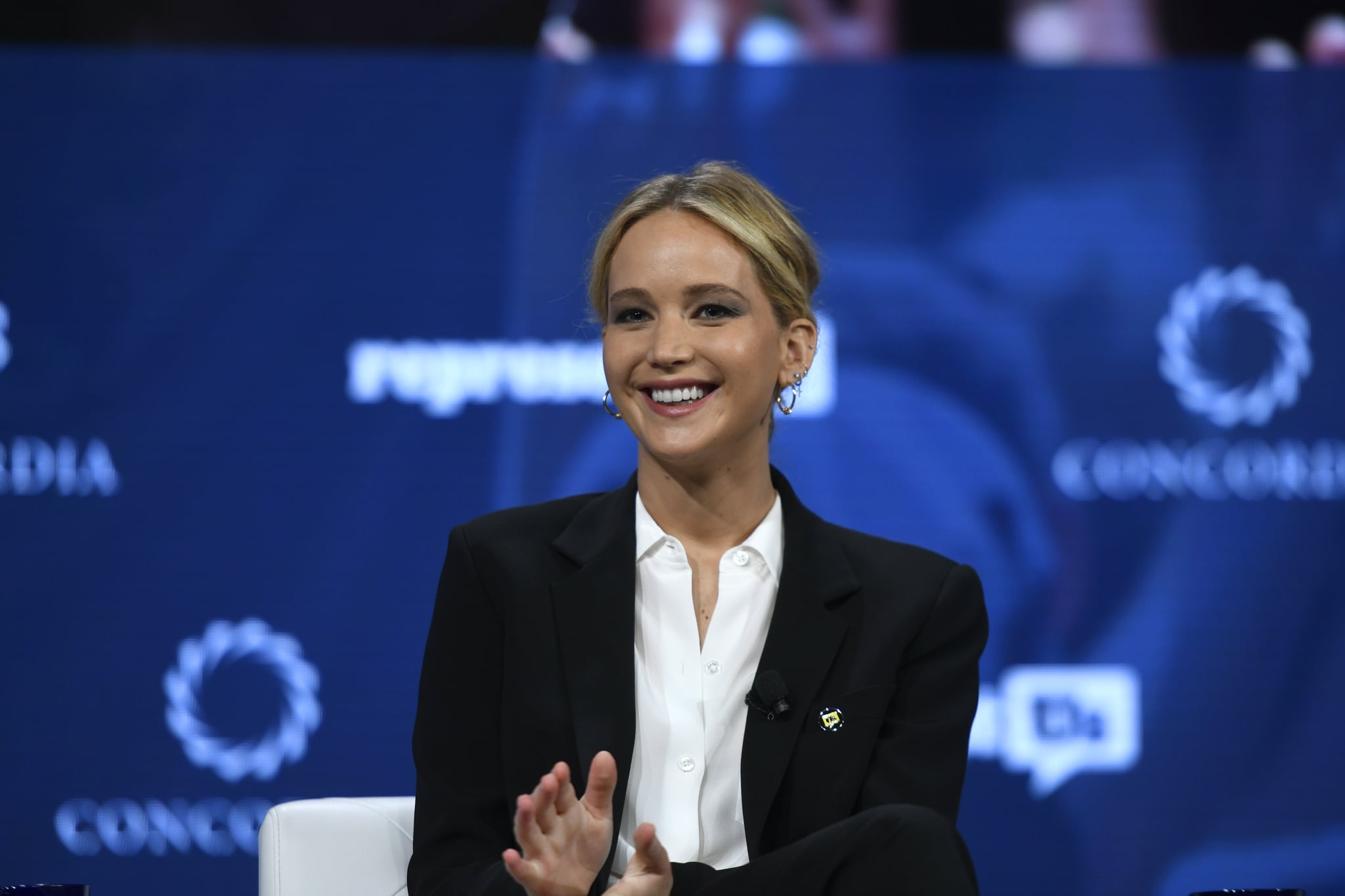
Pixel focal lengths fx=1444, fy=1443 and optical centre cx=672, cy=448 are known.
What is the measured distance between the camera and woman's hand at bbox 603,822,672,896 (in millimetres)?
1592

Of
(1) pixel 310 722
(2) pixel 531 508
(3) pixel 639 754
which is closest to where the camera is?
(3) pixel 639 754

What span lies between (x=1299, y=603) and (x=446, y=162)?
2491mm

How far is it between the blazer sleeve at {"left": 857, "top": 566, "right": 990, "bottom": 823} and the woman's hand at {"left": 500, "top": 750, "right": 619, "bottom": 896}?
409 millimetres

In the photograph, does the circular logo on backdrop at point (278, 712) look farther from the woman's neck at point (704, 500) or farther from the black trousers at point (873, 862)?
the black trousers at point (873, 862)

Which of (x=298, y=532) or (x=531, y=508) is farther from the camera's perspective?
(x=298, y=532)

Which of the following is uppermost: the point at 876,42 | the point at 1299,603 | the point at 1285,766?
the point at 876,42

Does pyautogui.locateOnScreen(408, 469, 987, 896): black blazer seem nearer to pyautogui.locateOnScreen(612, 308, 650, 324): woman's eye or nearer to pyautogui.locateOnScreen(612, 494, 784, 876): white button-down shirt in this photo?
pyautogui.locateOnScreen(612, 494, 784, 876): white button-down shirt

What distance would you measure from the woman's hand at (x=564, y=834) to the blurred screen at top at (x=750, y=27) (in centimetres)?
254

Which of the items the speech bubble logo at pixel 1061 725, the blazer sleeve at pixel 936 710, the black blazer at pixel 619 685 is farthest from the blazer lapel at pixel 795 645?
the speech bubble logo at pixel 1061 725

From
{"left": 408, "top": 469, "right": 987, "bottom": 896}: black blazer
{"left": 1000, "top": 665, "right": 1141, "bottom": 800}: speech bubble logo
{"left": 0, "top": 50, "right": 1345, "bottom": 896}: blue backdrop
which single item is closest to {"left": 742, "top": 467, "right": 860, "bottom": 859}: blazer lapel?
{"left": 408, "top": 469, "right": 987, "bottom": 896}: black blazer

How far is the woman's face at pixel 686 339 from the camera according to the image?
195 cm

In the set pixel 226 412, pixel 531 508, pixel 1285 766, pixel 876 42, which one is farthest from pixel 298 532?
pixel 1285 766

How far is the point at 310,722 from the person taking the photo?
360 centimetres

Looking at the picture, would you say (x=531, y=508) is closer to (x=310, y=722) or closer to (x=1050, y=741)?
(x=310, y=722)
